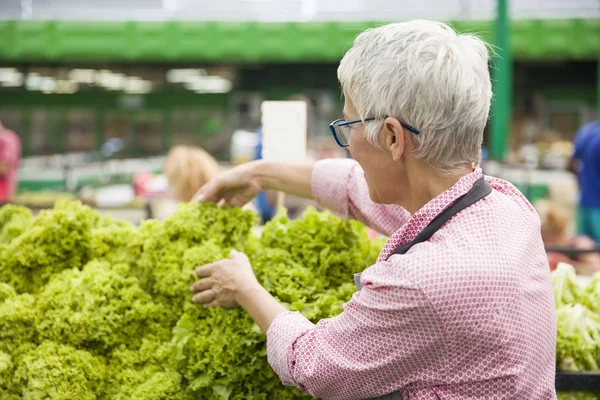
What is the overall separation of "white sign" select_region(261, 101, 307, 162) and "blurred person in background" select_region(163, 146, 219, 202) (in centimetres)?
187

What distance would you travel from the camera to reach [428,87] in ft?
4.72

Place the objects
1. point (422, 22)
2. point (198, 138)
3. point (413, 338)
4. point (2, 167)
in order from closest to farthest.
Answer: point (413, 338), point (422, 22), point (2, 167), point (198, 138)

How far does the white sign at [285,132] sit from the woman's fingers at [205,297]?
1.42 metres

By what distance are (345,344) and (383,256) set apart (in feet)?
0.82

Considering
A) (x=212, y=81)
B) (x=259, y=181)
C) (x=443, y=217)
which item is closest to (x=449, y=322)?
(x=443, y=217)

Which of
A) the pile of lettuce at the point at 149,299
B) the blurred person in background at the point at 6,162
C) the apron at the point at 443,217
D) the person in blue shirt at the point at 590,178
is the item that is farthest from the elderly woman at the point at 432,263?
the blurred person in background at the point at 6,162

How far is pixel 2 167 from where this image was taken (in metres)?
8.95

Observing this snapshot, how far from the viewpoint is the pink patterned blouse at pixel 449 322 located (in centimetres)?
139

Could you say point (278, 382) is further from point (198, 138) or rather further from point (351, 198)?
point (198, 138)

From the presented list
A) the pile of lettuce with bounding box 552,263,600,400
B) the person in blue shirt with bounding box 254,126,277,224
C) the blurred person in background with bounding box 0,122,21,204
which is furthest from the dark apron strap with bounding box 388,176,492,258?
the blurred person in background with bounding box 0,122,21,204

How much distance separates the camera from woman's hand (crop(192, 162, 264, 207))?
2.38 metres

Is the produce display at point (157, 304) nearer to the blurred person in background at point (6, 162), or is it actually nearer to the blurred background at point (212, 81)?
the blurred background at point (212, 81)

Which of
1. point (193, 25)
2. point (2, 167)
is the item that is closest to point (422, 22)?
point (2, 167)

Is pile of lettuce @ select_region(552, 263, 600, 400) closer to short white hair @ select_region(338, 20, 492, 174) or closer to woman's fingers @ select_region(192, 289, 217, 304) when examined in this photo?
short white hair @ select_region(338, 20, 492, 174)
